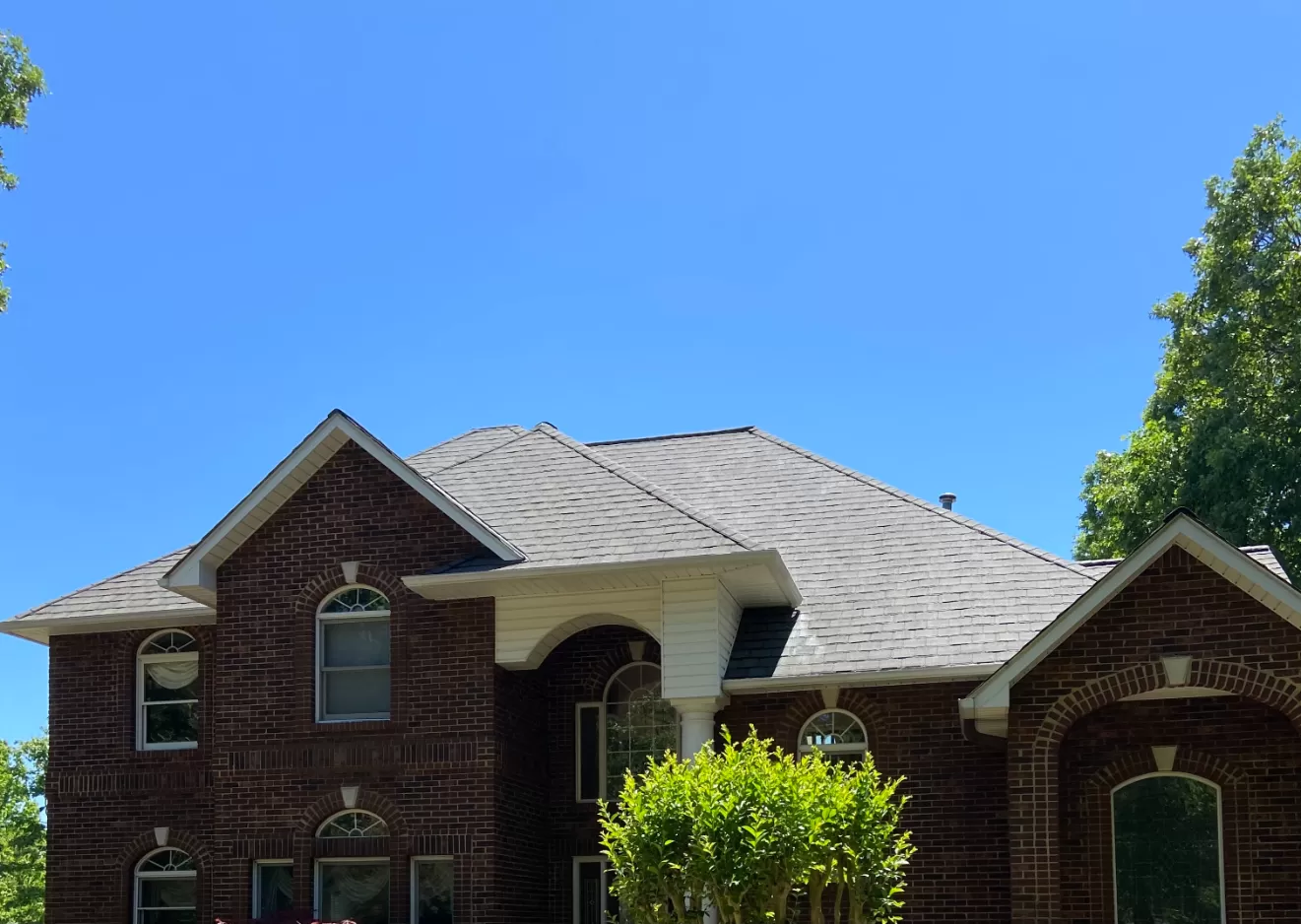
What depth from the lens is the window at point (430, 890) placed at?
60.4ft

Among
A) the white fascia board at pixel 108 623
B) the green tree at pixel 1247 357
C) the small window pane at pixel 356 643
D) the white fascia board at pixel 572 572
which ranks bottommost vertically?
the small window pane at pixel 356 643

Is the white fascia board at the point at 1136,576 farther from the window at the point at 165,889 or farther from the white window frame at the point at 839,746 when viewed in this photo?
the window at the point at 165,889

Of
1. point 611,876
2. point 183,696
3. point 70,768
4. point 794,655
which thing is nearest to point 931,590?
point 794,655

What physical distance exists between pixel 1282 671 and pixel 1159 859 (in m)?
2.61

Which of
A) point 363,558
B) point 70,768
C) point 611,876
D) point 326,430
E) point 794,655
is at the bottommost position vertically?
point 611,876

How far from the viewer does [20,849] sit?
57594mm

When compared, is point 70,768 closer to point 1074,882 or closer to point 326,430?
point 326,430

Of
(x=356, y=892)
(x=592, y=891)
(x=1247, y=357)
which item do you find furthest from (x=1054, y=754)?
(x=1247, y=357)

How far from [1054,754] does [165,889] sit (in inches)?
452

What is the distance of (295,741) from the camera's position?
1889 cm

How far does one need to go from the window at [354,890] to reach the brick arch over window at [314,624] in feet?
5.39

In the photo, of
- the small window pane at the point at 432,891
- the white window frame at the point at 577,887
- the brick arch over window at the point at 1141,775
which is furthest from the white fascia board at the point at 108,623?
the brick arch over window at the point at 1141,775

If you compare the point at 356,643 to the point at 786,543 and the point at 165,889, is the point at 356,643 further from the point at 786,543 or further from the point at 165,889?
the point at 786,543

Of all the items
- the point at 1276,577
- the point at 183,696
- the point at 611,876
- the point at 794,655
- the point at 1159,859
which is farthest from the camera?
the point at 183,696
